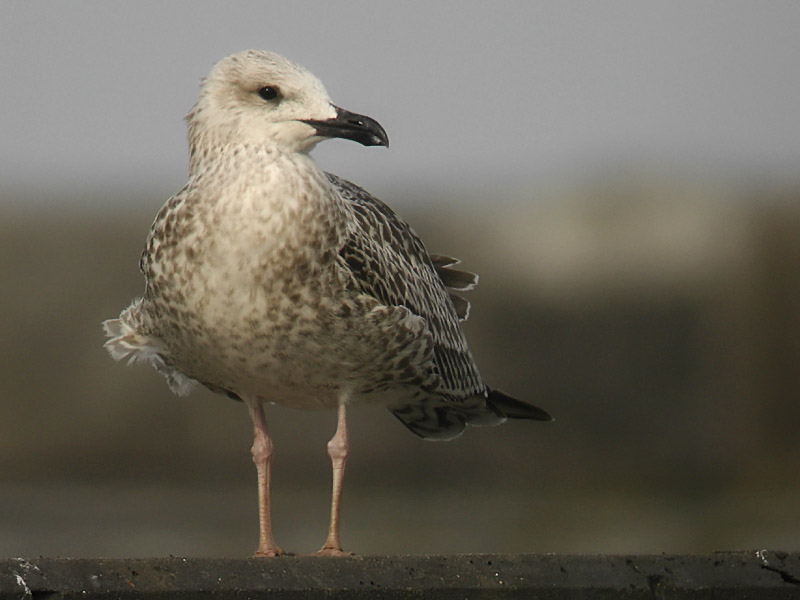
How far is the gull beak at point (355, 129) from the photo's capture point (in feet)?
17.0

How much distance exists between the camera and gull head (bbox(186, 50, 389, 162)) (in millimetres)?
5227

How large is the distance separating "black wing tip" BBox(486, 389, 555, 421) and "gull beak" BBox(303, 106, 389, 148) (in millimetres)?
1700

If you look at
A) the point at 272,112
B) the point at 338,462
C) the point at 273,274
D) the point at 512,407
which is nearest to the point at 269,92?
the point at 272,112

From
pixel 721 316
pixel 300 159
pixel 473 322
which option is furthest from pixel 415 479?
pixel 300 159

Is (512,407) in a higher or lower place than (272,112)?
lower

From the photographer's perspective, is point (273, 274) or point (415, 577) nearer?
point (415, 577)

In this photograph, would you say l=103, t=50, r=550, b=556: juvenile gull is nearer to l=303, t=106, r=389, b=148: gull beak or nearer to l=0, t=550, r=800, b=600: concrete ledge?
l=303, t=106, r=389, b=148: gull beak

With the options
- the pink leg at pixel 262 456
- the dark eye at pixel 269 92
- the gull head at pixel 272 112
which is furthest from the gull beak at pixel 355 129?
the pink leg at pixel 262 456

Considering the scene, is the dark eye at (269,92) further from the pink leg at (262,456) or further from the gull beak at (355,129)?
the pink leg at (262,456)

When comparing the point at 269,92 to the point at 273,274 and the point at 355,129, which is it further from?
the point at 273,274

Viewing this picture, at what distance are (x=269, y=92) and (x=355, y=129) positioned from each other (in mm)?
338

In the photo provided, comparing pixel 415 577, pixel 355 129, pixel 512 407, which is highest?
pixel 355 129

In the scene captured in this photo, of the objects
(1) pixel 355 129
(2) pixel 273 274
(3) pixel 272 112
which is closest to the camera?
(2) pixel 273 274

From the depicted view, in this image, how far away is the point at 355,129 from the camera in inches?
204
